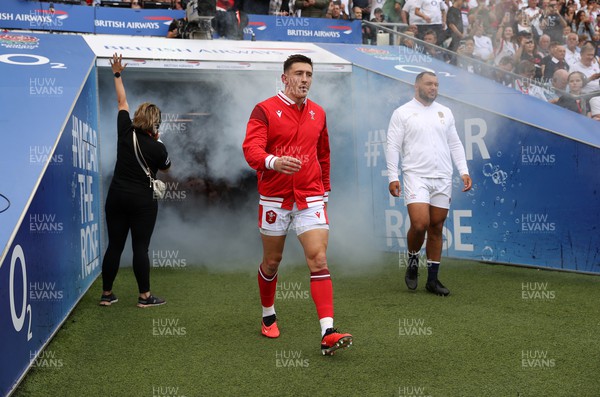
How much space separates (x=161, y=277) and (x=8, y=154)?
3234 mm

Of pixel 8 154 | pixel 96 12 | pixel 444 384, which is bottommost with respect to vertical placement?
pixel 444 384

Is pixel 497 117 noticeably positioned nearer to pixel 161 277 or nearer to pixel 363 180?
pixel 363 180

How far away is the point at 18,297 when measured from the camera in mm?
4145

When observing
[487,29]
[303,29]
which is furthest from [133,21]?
[487,29]

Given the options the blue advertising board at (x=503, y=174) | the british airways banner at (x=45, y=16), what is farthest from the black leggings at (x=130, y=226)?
the british airways banner at (x=45, y=16)

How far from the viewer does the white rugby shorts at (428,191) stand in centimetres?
666

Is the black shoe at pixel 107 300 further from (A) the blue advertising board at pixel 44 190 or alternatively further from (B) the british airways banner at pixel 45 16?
(B) the british airways banner at pixel 45 16

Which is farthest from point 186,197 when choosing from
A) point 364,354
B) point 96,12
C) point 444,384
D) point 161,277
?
point 444,384

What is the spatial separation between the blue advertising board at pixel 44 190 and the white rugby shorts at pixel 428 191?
3.08 meters

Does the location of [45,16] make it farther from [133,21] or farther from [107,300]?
[107,300]

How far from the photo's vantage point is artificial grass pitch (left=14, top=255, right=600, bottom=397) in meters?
4.12

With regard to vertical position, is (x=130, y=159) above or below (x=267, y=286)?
above

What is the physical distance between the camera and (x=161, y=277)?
813 cm

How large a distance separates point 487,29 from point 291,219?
9.25 m
